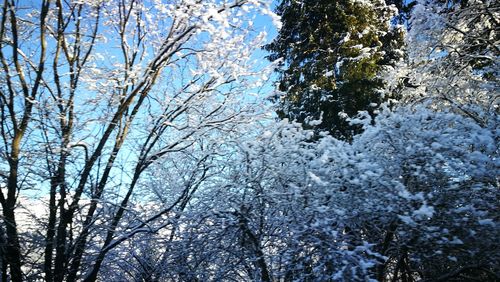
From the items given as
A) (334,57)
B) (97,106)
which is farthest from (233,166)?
(334,57)

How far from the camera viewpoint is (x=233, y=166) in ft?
22.3

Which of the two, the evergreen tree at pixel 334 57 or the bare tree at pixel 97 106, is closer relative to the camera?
the bare tree at pixel 97 106

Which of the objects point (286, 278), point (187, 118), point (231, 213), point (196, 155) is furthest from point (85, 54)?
point (286, 278)

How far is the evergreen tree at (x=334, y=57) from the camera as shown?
37.0 feet

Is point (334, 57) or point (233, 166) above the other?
point (334, 57)

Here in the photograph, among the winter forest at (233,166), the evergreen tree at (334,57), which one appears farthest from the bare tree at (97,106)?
the evergreen tree at (334,57)

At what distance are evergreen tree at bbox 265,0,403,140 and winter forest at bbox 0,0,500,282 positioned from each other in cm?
194

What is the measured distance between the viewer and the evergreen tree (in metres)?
11.3

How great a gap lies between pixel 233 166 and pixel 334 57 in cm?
655

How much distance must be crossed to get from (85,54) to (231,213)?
434 cm

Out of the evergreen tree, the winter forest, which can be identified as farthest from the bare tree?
the evergreen tree

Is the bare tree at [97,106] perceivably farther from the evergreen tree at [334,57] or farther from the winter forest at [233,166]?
the evergreen tree at [334,57]

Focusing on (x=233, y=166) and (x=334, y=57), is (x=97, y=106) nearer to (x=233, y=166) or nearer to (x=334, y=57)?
(x=233, y=166)

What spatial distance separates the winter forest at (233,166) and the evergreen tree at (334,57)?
1942 mm
